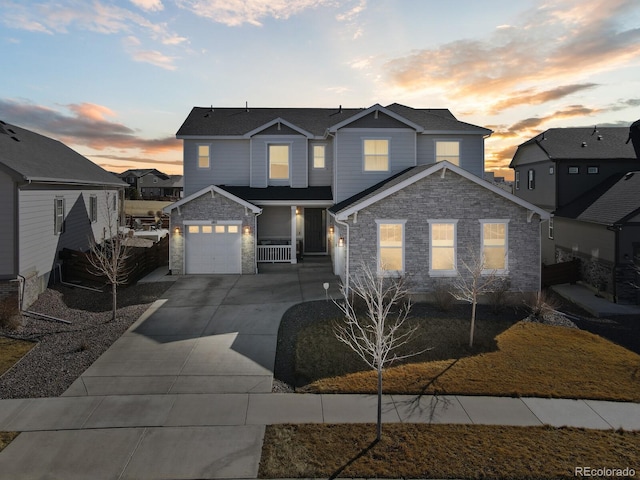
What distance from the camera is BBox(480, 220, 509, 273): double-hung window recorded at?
15680mm

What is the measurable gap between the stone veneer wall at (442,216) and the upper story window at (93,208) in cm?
1596

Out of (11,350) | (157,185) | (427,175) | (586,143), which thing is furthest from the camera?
(157,185)

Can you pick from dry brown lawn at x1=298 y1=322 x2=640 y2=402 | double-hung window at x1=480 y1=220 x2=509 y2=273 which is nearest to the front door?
double-hung window at x1=480 y1=220 x2=509 y2=273

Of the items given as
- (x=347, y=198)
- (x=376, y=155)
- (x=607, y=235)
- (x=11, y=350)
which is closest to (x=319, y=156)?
(x=376, y=155)

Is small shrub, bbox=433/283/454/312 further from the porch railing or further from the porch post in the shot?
the porch railing

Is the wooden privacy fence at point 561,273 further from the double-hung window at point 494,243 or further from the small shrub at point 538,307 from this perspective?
the double-hung window at point 494,243

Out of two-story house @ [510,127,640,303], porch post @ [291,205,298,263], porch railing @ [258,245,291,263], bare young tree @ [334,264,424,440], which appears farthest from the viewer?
porch railing @ [258,245,291,263]

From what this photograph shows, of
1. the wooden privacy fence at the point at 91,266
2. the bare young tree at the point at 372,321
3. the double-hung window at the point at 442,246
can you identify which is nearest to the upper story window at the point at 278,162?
the wooden privacy fence at the point at 91,266

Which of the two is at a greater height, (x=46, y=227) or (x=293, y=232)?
(x=46, y=227)

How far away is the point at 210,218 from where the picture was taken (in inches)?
805

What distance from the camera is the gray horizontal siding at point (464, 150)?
22203 millimetres

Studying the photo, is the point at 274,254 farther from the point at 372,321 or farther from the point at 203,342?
the point at 372,321

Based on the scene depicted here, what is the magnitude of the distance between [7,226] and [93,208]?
34.3 feet

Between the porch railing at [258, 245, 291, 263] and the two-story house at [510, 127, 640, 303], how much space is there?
1438 centimetres
